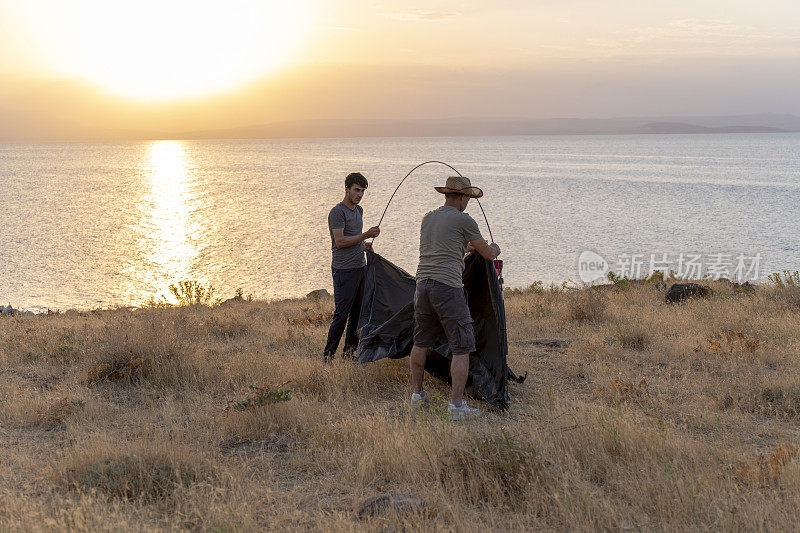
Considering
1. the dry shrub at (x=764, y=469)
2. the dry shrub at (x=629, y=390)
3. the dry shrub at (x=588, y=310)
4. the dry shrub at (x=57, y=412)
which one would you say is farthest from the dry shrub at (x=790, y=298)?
the dry shrub at (x=57, y=412)

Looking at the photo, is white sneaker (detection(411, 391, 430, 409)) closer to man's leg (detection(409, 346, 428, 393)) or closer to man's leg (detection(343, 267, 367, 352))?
man's leg (detection(409, 346, 428, 393))

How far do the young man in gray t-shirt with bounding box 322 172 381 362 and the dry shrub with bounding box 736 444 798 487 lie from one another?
176 inches

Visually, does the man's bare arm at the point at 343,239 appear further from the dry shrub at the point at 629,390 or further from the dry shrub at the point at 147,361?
the dry shrub at the point at 629,390

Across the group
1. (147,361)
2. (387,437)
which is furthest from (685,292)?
(147,361)

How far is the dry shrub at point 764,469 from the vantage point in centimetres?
456

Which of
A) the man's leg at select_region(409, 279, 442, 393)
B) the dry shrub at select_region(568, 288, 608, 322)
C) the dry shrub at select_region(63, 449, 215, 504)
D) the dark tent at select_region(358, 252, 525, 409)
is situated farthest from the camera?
the dry shrub at select_region(568, 288, 608, 322)

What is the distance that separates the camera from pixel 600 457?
16.7 ft

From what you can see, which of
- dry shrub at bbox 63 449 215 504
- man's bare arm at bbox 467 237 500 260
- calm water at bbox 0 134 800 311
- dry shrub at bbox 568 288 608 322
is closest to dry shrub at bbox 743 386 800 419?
man's bare arm at bbox 467 237 500 260

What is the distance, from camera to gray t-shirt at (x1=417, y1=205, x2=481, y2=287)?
6098 millimetres

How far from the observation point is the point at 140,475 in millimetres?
4785

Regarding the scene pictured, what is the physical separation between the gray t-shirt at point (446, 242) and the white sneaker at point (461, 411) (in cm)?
121

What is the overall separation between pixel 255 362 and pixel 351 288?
158cm

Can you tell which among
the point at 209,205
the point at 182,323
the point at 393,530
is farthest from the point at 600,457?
the point at 209,205

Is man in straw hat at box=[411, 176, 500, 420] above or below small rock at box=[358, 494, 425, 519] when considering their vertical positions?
above
